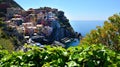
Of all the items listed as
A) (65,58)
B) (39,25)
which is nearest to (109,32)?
(65,58)

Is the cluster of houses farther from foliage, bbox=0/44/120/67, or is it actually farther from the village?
foliage, bbox=0/44/120/67

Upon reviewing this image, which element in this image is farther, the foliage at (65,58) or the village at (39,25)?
the village at (39,25)

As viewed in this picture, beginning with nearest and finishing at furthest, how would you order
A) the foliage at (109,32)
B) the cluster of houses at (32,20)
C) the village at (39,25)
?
the foliage at (109,32) < the village at (39,25) < the cluster of houses at (32,20)

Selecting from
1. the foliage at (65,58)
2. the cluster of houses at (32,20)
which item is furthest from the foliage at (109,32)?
the cluster of houses at (32,20)

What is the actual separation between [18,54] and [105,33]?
60.4 feet

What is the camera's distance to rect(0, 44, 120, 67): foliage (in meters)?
4.87

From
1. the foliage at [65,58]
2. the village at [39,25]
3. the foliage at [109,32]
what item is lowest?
the village at [39,25]

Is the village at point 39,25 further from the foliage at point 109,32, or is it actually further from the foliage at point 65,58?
the foliage at point 65,58

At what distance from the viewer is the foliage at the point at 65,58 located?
4871 millimetres

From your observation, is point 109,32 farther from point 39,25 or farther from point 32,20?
point 32,20

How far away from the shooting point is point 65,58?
5152 mm

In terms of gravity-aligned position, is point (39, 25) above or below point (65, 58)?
below

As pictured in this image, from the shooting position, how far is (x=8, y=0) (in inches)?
6093

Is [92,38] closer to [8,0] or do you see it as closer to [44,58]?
[44,58]
